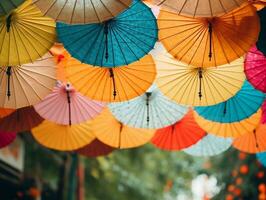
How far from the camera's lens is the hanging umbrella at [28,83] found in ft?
10.0

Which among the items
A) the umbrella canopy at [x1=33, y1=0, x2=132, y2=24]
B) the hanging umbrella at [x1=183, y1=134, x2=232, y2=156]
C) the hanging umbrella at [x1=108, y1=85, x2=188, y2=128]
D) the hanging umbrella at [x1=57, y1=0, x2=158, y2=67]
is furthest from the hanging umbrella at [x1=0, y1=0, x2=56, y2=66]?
the hanging umbrella at [x1=183, y1=134, x2=232, y2=156]

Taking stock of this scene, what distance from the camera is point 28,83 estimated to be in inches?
123

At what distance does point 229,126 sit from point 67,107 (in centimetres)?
135

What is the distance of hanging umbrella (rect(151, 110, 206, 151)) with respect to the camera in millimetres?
3816

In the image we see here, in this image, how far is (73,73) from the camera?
303 centimetres

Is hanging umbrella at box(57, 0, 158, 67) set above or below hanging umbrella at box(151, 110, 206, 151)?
above

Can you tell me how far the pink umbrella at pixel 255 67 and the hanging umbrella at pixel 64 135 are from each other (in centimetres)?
153

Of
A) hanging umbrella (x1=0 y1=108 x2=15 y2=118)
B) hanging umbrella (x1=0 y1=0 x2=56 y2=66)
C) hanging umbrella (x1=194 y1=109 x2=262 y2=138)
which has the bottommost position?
hanging umbrella (x1=194 y1=109 x2=262 y2=138)

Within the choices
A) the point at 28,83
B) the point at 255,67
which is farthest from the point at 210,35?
the point at 28,83

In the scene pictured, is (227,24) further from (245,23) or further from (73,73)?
(73,73)

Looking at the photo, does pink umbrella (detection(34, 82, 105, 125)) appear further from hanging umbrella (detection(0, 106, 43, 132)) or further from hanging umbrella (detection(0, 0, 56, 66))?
hanging umbrella (detection(0, 0, 56, 66))

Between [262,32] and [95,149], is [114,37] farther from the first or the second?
[95,149]

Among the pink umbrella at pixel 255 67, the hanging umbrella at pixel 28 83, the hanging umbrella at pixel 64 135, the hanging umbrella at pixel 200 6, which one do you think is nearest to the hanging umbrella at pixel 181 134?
the hanging umbrella at pixel 64 135

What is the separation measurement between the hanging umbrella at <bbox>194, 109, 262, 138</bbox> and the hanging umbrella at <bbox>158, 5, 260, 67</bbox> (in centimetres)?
91
